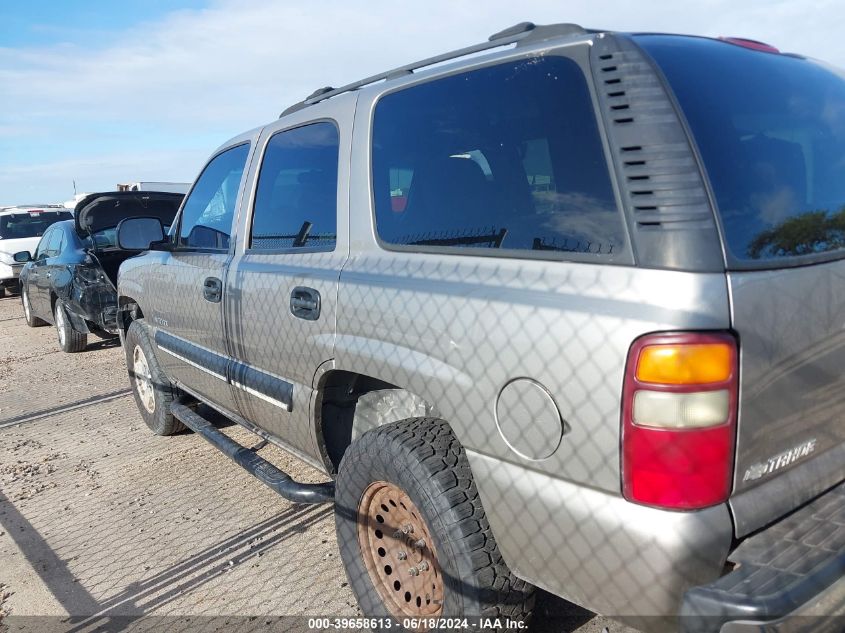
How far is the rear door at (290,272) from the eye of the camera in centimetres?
279

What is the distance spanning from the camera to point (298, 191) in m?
3.22

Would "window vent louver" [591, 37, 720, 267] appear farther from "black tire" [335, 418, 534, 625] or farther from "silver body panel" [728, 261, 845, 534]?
"black tire" [335, 418, 534, 625]

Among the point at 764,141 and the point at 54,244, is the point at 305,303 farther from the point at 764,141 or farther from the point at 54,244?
the point at 54,244

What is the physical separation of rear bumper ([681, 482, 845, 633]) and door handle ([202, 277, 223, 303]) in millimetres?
2725

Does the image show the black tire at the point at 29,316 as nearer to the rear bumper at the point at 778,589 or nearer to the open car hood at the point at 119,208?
the open car hood at the point at 119,208

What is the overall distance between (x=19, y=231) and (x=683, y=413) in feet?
49.4

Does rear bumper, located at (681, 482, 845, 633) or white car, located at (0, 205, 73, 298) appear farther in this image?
white car, located at (0, 205, 73, 298)

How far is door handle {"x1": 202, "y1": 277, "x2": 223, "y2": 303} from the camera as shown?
3.56 metres

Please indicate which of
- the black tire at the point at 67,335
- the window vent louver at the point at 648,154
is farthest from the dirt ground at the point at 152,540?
the black tire at the point at 67,335

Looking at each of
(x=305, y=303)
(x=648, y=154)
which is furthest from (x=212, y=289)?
(x=648, y=154)

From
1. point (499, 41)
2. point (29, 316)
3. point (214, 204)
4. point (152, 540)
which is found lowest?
point (152, 540)

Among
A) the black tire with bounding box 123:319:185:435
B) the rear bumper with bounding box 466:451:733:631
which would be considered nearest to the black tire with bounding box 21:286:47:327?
the black tire with bounding box 123:319:185:435

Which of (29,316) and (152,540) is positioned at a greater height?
(29,316)

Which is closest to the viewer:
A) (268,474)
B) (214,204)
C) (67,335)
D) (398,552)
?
(398,552)
